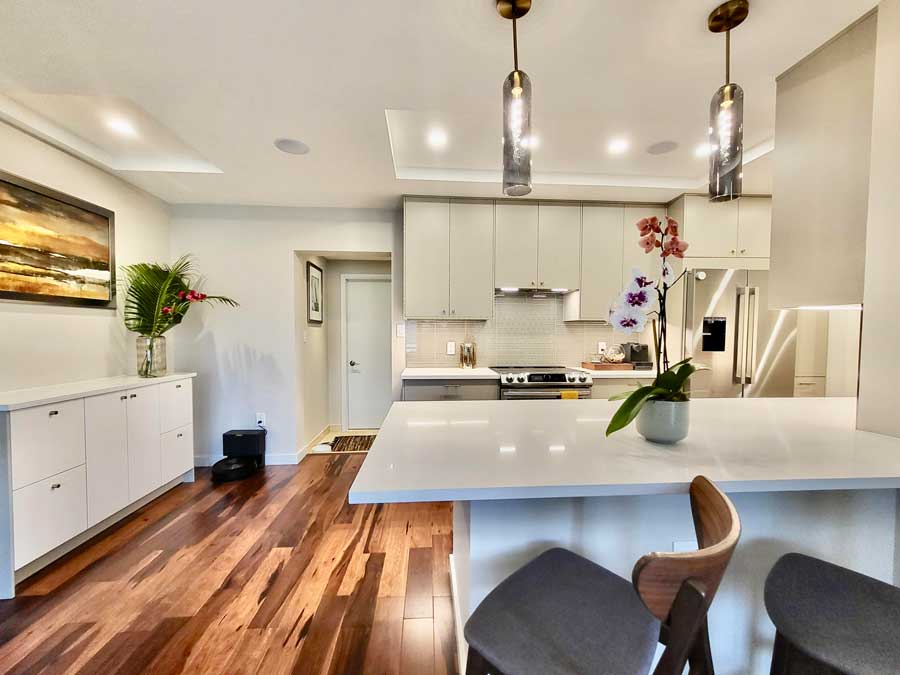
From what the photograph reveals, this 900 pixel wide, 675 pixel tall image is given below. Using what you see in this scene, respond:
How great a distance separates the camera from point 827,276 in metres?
1.33

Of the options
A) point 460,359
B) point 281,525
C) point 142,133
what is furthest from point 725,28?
point 281,525

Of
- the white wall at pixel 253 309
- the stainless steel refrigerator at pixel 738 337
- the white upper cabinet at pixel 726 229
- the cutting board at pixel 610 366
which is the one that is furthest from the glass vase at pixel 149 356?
the white upper cabinet at pixel 726 229

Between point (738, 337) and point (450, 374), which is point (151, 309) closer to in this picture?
point (450, 374)

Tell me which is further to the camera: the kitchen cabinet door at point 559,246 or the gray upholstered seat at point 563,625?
the kitchen cabinet door at point 559,246

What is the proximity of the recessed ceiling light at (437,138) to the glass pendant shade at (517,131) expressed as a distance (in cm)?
130

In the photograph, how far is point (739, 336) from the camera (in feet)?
9.23

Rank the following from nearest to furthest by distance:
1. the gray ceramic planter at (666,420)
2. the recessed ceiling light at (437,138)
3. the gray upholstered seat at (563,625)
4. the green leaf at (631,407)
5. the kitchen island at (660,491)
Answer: the gray upholstered seat at (563,625) < the kitchen island at (660,491) < the green leaf at (631,407) < the gray ceramic planter at (666,420) < the recessed ceiling light at (437,138)

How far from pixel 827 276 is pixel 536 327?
88.8 inches

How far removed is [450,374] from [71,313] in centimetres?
269

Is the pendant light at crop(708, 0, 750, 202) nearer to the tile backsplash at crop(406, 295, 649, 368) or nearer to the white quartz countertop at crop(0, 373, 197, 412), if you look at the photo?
the tile backsplash at crop(406, 295, 649, 368)

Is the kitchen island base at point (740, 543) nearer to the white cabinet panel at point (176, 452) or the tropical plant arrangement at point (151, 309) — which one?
the white cabinet panel at point (176, 452)

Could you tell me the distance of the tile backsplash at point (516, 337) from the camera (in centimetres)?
346

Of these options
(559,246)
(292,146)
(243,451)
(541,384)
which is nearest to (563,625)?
(541,384)

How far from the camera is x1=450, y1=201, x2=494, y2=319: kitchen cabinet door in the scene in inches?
122
